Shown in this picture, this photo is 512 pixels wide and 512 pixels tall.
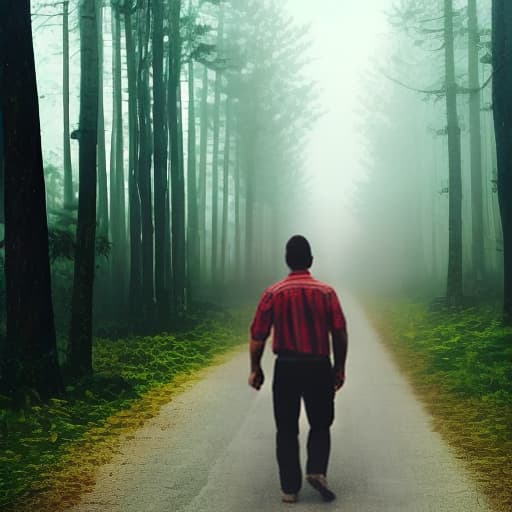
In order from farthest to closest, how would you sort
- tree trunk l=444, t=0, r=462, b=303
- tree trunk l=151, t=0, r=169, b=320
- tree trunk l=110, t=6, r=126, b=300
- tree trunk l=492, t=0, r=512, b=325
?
tree trunk l=110, t=6, r=126, b=300
tree trunk l=444, t=0, r=462, b=303
tree trunk l=151, t=0, r=169, b=320
tree trunk l=492, t=0, r=512, b=325

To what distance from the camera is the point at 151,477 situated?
6172 mm

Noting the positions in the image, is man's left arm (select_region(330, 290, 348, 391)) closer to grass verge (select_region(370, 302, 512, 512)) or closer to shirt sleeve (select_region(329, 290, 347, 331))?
shirt sleeve (select_region(329, 290, 347, 331))

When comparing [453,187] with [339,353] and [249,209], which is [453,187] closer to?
[249,209]

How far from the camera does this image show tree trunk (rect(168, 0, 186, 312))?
19578mm

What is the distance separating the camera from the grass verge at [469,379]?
22.2 feet

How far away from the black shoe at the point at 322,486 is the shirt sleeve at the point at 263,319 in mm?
1141

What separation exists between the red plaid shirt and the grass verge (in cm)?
182

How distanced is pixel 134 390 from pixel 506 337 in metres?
6.92

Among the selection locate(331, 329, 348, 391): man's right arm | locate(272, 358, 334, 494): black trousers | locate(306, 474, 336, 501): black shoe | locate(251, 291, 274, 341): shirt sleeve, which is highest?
locate(251, 291, 274, 341): shirt sleeve

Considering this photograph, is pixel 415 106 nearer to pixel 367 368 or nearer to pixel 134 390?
pixel 367 368

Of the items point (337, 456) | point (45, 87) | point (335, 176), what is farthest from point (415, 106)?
point (335, 176)

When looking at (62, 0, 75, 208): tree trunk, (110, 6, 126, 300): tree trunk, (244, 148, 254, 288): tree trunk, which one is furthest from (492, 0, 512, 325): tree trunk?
(244, 148, 254, 288): tree trunk

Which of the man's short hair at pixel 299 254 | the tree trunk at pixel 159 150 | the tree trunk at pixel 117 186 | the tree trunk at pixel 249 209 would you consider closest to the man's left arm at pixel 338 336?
the man's short hair at pixel 299 254

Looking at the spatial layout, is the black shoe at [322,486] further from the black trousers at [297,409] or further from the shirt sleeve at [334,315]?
the shirt sleeve at [334,315]
